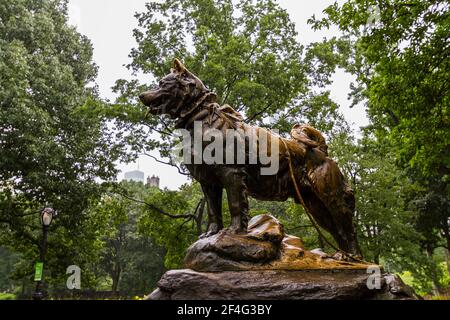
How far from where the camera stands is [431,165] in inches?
482

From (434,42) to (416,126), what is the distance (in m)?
2.14

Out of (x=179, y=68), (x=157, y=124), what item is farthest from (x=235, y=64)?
(x=179, y=68)

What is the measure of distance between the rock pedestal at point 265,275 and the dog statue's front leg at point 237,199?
0.18 meters

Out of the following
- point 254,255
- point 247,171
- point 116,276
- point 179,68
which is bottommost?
point 116,276

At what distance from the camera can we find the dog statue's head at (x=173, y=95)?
5.54m

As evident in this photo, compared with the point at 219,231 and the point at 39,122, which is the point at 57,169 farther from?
the point at 219,231

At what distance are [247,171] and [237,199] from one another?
0.50 metres

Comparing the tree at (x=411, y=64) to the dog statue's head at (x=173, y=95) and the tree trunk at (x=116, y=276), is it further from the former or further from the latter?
the tree trunk at (x=116, y=276)

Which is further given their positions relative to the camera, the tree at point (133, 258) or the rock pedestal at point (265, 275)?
the tree at point (133, 258)

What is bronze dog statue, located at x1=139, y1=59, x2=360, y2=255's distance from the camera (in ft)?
17.8

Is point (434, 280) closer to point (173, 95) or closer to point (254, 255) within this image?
point (254, 255)

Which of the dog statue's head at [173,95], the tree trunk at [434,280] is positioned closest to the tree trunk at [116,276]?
the tree trunk at [434,280]

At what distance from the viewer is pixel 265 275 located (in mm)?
4758
